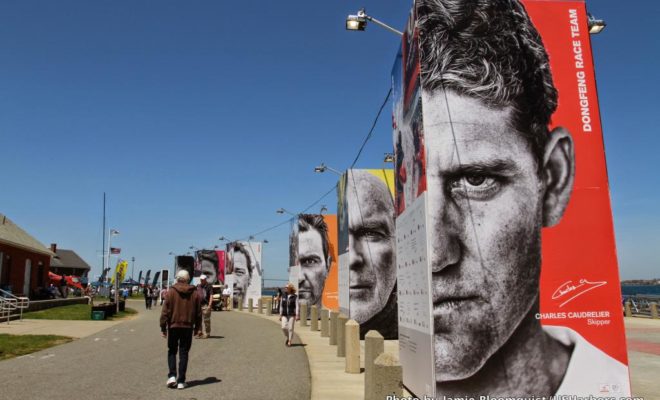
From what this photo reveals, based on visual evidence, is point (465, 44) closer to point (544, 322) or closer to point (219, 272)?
point (544, 322)

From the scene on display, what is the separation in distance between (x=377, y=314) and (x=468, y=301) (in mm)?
10504

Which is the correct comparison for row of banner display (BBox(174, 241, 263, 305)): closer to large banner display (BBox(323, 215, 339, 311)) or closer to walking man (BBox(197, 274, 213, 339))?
large banner display (BBox(323, 215, 339, 311))

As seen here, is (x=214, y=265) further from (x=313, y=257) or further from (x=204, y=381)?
(x=204, y=381)

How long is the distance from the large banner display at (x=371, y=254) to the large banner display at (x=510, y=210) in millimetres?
9283

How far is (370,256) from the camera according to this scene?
18.3 meters

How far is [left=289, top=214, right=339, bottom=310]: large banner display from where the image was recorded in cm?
2912

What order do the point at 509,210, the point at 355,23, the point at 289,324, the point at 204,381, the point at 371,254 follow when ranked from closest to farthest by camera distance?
1. the point at 509,210
2. the point at 204,381
3. the point at 355,23
4. the point at 289,324
5. the point at 371,254

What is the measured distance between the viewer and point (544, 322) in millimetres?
7949

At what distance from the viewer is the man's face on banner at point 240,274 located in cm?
4147

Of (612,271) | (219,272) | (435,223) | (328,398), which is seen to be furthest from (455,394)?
(219,272)

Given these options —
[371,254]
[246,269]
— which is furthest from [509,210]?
[246,269]

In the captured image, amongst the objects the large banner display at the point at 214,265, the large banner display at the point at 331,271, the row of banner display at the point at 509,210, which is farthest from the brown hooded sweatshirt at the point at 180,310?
the large banner display at the point at 214,265
